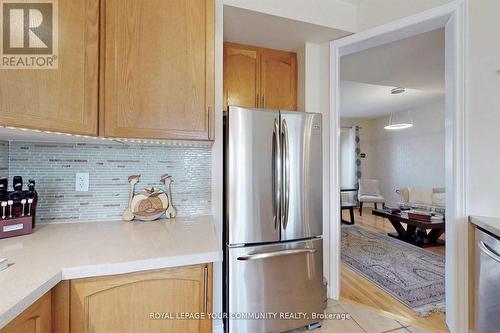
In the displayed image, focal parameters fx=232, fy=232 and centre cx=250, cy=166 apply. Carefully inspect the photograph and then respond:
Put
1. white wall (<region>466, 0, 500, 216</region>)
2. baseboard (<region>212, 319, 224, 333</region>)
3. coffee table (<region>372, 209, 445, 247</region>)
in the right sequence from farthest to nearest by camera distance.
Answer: coffee table (<region>372, 209, 445, 247</region>) < baseboard (<region>212, 319, 224, 333</region>) < white wall (<region>466, 0, 500, 216</region>)

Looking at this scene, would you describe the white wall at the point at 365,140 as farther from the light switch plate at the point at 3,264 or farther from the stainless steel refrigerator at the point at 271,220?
the light switch plate at the point at 3,264

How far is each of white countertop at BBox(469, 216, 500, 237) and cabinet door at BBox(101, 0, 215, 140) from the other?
1.59 metres

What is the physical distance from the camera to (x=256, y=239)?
60.6 inches

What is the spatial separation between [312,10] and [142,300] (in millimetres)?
2164

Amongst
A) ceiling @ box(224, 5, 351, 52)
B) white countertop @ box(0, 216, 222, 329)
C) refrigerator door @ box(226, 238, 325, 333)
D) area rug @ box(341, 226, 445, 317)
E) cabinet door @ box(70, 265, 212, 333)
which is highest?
ceiling @ box(224, 5, 351, 52)

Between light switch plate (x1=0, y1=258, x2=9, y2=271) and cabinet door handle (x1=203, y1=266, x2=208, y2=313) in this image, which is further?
cabinet door handle (x1=203, y1=266, x2=208, y2=313)

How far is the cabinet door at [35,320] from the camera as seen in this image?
58 centimetres

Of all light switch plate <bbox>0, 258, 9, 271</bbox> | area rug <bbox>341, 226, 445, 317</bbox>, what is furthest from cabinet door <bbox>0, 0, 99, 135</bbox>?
area rug <bbox>341, 226, 445, 317</bbox>

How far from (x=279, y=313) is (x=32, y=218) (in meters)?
1.54

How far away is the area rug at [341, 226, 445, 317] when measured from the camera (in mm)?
2068

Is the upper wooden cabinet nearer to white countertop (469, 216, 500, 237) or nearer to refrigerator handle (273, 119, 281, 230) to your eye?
refrigerator handle (273, 119, 281, 230)

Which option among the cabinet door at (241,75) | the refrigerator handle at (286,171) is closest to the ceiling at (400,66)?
the cabinet door at (241,75)

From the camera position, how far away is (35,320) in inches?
25.6

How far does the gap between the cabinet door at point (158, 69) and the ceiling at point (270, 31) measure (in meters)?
Answer: 0.60
